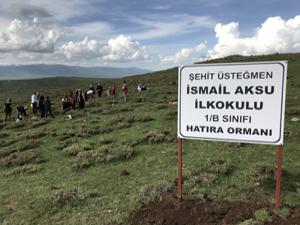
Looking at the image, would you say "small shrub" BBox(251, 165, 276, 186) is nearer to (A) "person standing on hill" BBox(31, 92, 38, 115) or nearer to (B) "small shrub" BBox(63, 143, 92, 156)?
(B) "small shrub" BBox(63, 143, 92, 156)

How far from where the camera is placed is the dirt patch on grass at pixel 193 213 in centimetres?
749

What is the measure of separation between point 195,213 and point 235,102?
2.55 meters

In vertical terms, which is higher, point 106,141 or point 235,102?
point 235,102

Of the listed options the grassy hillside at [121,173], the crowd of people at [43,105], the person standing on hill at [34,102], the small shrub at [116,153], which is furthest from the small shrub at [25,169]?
the person standing on hill at [34,102]

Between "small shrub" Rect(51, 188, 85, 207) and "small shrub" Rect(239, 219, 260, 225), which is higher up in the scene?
"small shrub" Rect(239, 219, 260, 225)

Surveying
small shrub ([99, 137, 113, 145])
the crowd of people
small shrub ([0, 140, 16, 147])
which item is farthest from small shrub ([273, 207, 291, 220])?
the crowd of people

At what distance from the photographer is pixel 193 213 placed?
25.8ft

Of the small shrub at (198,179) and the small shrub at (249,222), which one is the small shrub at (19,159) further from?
the small shrub at (249,222)

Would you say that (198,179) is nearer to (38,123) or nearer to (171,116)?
(171,116)

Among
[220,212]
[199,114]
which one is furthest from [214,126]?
[220,212]

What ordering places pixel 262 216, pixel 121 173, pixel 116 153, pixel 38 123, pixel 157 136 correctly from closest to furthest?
pixel 262 216, pixel 121 173, pixel 116 153, pixel 157 136, pixel 38 123

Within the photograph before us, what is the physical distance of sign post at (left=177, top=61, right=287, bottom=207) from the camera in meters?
7.07

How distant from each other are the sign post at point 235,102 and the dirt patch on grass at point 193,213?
0.80 meters

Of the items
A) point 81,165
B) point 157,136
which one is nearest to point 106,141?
point 157,136
